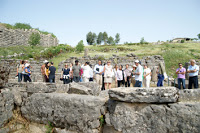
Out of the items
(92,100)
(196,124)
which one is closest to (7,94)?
(92,100)

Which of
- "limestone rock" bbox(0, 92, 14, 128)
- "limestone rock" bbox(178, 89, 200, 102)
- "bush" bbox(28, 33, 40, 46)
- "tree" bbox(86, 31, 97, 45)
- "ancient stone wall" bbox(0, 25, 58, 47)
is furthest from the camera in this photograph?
"tree" bbox(86, 31, 97, 45)

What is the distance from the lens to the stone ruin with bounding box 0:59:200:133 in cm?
256

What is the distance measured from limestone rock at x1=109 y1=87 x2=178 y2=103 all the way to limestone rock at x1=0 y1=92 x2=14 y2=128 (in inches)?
105

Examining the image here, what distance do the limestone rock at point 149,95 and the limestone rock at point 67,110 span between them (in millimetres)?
574

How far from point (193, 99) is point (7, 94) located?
4.12 m

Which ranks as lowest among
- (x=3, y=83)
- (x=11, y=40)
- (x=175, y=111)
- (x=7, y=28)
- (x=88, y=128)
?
(x=88, y=128)

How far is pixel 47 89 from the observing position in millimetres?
3971

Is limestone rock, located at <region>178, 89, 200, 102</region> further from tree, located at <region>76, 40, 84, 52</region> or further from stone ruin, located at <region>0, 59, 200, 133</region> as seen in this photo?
tree, located at <region>76, 40, 84, 52</region>

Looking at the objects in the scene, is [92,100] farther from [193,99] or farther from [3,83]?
[3,83]

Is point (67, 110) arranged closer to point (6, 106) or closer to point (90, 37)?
point (6, 106)

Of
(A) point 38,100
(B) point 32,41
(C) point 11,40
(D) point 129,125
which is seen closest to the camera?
(D) point 129,125

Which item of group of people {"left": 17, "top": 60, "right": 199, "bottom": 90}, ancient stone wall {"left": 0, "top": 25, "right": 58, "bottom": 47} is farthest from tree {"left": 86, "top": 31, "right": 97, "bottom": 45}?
group of people {"left": 17, "top": 60, "right": 199, "bottom": 90}

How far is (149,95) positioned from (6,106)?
330cm

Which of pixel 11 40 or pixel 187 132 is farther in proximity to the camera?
pixel 11 40
